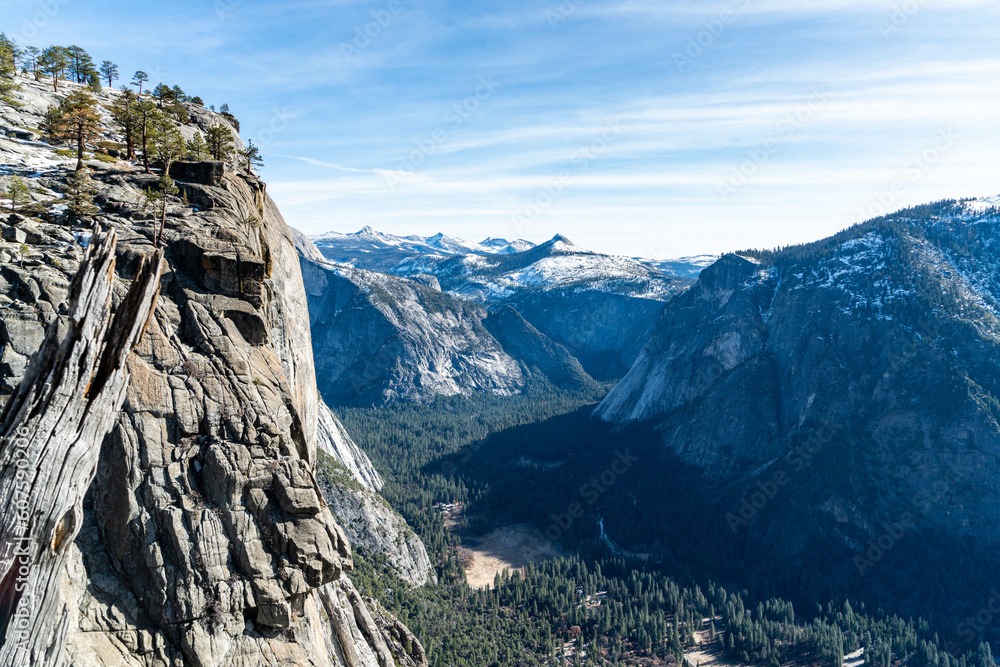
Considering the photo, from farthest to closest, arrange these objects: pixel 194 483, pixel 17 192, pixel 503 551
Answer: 1. pixel 503 551
2. pixel 17 192
3. pixel 194 483

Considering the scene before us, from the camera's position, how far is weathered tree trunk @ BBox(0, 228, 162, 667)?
12719 millimetres

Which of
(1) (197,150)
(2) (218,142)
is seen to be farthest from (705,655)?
(1) (197,150)

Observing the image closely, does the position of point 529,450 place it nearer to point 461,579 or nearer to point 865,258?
point 461,579

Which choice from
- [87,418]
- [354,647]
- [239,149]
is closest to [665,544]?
[354,647]

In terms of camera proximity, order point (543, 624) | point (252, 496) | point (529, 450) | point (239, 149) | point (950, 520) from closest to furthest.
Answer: point (252, 496) < point (239, 149) < point (543, 624) < point (950, 520) < point (529, 450)

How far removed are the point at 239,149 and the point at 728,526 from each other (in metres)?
130

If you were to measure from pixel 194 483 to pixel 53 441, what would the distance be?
9613 millimetres

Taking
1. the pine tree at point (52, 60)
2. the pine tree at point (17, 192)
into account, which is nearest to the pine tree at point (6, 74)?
the pine tree at point (52, 60)

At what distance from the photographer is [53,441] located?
1336 centimetres

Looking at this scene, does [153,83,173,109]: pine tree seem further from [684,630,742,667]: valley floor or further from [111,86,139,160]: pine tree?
[684,630,742,667]: valley floor

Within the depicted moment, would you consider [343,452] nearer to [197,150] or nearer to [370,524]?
[370,524]

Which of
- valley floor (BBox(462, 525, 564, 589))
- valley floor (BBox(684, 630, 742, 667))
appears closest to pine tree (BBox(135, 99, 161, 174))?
valley floor (BBox(684, 630, 742, 667))

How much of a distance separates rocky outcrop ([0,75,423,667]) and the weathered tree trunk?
585cm

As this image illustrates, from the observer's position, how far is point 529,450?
186m
